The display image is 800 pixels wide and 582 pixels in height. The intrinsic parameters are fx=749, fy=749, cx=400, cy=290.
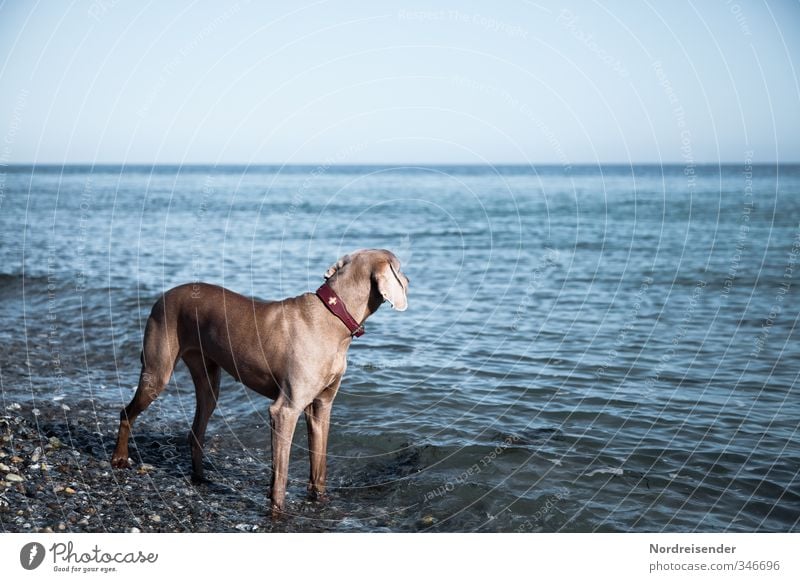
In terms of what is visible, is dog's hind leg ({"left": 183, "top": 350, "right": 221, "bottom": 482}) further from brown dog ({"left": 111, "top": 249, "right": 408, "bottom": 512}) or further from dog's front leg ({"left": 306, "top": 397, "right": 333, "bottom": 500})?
dog's front leg ({"left": 306, "top": 397, "right": 333, "bottom": 500})

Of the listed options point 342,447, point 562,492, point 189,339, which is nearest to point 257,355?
point 189,339

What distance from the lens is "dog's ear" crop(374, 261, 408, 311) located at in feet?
21.8

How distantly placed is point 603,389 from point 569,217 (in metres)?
30.2

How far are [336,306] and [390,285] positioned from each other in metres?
0.54

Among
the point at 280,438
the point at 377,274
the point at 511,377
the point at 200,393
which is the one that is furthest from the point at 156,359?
the point at 511,377

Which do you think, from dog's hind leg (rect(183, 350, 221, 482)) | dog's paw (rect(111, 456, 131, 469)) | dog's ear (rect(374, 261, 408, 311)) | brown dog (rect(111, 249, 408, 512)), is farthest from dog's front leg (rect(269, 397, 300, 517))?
dog's paw (rect(111, 456, 131, 469))

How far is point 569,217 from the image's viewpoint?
1581 inches

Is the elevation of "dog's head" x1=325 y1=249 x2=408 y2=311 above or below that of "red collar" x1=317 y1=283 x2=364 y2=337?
above

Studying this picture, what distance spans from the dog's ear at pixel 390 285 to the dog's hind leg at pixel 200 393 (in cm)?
217

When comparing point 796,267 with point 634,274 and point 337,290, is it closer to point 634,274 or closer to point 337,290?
point 634,274

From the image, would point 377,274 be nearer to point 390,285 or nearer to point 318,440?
point 390,285

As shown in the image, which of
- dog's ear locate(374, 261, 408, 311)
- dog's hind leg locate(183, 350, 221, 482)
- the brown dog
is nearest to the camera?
dog's ear locate(374, 261, 408, 311)

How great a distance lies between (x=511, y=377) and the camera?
38.3ft
